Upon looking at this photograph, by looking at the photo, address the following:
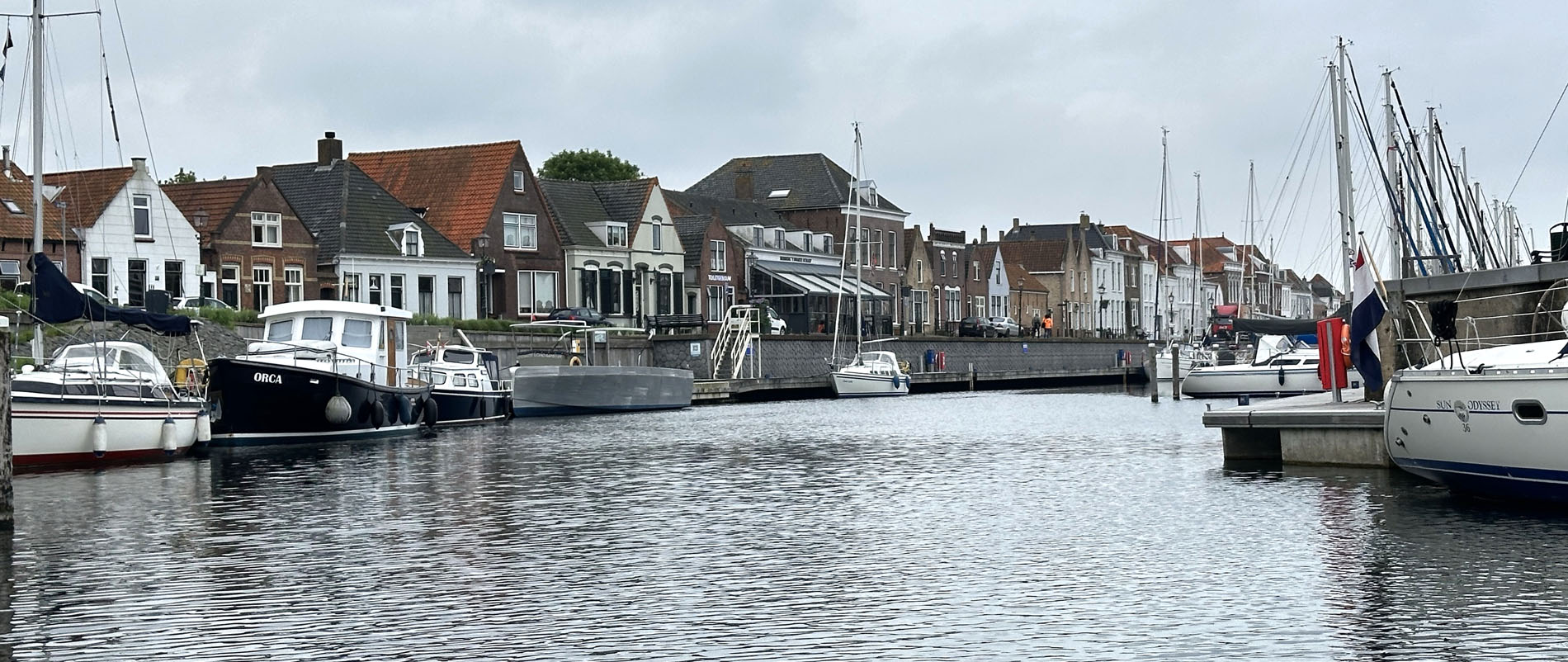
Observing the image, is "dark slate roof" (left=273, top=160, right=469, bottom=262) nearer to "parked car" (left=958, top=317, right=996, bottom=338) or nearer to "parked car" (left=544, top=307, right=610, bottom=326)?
"parked car" (left=544, top=307, right=610, bottom=326)

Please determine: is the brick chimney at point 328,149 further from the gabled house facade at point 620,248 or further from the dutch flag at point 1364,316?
the dutch flag at point 1364,316

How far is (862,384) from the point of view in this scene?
7275cm

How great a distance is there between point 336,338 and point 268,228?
84.6 ft

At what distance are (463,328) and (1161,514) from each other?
4439 centimetres

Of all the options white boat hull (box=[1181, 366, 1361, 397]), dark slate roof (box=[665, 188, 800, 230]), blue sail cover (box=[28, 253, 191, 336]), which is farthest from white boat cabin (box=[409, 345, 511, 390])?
dark slate roof (box=[665, 188, 800, 230])

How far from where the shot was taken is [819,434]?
4259 cm

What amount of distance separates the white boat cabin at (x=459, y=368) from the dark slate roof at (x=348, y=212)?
15.6 metres

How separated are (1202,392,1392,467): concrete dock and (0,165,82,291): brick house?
123 ft

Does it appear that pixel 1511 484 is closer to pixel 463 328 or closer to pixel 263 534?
pixel 263 534

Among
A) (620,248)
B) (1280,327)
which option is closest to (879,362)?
(620,248)

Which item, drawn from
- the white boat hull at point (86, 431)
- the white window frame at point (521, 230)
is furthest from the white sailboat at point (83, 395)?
the white window frame at point (521, 230)

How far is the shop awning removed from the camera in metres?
89.2

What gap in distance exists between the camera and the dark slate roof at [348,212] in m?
67.3

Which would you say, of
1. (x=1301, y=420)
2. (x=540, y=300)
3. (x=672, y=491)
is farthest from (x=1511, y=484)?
(x=540, y=300)
